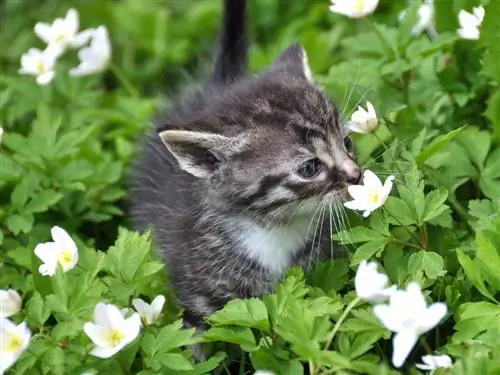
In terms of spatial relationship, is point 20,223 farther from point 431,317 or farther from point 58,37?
point 431,317

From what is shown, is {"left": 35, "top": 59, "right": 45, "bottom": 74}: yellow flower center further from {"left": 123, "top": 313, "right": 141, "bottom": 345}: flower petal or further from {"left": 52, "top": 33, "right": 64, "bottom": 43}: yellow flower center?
{"left": 123, "top": 313, "right": 141, "bottom": 345}: flower petal

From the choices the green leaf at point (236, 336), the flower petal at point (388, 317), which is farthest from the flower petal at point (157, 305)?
the flower petal at point (388, 317)

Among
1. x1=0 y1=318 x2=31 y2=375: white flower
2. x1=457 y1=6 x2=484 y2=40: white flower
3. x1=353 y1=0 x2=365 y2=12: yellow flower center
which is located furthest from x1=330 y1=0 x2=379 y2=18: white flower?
x1=0 y1=318 x2=31 y2=375: white flower

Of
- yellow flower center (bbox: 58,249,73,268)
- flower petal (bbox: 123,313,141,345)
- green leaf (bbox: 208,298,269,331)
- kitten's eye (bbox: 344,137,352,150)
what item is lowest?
green leaf (bbox: 208,298,269,331)

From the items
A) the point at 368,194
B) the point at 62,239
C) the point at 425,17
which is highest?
the point at 425,17

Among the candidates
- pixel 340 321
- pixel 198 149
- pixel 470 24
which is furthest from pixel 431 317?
pixel 470 24

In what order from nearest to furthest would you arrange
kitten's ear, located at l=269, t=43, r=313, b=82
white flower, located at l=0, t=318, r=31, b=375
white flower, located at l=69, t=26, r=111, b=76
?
white flower, located at l=0, t=318, r=31, b=375 < kitten's ear, located at l=269, t=43, r=313, b=82 < white flower, located at l=69, t=26, r=111, b=76
